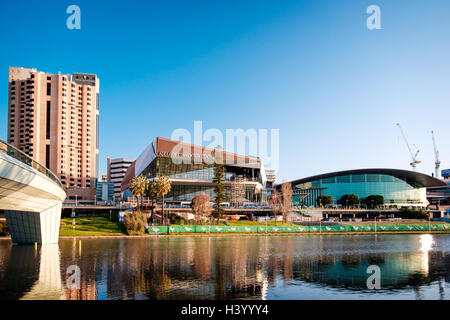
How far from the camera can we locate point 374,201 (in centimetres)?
18750

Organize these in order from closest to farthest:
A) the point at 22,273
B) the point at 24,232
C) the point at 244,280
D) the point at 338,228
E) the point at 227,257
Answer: the point at 244,280 → the point at 22,273 → the point at 227,257 → the point at 24,232 → the point at 338,228

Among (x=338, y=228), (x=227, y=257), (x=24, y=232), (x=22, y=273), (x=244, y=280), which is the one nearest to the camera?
(x=244, y=280)

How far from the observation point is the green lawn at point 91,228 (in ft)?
289

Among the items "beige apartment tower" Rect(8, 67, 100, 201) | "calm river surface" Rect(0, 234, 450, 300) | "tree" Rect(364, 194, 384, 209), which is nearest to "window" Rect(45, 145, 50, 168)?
"beige apartment tower" Rect(8, 67, 100, 201)

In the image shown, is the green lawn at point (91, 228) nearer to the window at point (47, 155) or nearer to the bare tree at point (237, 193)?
the bare tree at point (237, 193)

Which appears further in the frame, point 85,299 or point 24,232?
point 24,232

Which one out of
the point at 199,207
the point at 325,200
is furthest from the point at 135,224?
the point at 325,200

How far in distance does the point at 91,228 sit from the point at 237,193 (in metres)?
78.9

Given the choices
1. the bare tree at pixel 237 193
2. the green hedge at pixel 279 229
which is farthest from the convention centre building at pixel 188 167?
the green hedge at pixel 279 229

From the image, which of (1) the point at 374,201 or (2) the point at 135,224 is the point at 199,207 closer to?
(2) the point at 135,224

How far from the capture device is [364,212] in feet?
573

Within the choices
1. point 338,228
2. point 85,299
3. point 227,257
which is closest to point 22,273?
point 85,299
